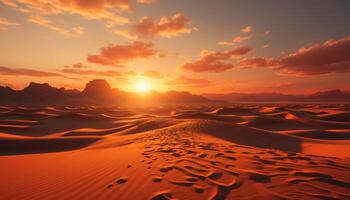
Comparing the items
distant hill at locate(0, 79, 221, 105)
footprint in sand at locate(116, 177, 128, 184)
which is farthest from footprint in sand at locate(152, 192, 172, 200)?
distant hill at locate(0, 79, 221, 105)

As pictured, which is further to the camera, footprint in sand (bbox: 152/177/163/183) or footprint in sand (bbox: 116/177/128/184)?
footprint in sand (bbox: 116/177/128/184)

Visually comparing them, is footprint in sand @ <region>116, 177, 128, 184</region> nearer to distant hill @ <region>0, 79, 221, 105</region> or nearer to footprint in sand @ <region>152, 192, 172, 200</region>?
footprint in sand @ <region>152, 192, 172, 200</region>

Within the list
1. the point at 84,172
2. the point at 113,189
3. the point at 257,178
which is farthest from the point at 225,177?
the point at 84,172

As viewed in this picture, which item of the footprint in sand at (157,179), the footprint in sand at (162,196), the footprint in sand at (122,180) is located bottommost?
the footprint in sand at (122,180)

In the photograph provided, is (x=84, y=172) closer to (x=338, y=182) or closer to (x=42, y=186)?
(x=42, y=186)

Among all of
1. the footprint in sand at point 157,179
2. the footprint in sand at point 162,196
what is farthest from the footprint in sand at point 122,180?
the footprint in sand at point 162,196

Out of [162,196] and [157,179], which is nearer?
[162,196]

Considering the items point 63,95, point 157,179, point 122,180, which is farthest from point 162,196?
point 63,95

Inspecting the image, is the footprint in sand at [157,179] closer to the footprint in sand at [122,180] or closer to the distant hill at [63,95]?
the footprint in sand at [122,180]

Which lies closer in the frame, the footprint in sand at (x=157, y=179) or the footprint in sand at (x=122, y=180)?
the footprint in sand at (x=157, y=179)

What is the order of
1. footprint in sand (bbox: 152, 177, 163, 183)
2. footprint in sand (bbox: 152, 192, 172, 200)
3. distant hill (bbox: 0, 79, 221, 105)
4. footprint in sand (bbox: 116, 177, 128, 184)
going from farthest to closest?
distant hill (bbox: 0, 79, 221, 105), footprint in sand (bbox: 116, 177, 128, 184), footprint in sand (bbox: 152, 177, 163, 183), footprint in sand (bbox: 152, 192, 172, 200)

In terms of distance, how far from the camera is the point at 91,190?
4.43 m

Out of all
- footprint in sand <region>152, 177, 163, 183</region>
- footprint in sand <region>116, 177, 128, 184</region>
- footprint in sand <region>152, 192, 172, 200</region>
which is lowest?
footprint in sand <region>116, 177, 128, 184</region>

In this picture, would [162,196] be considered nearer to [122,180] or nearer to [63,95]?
[122,180]
